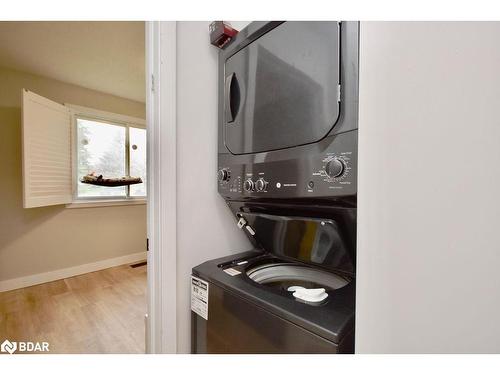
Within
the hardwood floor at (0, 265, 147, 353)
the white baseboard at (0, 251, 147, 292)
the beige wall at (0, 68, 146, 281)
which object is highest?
the beige wall at (0, 68, 146, 281)

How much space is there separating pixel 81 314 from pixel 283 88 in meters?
2.96

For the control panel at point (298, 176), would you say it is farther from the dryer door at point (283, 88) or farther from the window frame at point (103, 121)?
the window frame at point (103, 121)

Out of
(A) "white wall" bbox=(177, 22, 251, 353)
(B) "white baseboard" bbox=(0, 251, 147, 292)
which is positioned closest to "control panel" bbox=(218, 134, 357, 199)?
(A) "white wall" bbox=(177, 22, 251, 353)

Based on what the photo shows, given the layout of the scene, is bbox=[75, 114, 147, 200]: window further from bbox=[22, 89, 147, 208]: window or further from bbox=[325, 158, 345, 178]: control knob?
bbox=[325, 158, 345, 178]: control knob

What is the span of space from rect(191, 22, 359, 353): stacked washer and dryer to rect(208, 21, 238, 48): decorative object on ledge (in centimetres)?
5

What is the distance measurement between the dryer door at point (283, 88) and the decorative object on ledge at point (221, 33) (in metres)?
0.12

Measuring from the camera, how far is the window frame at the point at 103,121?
11.0 feet

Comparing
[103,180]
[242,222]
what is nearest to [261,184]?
[242,222]

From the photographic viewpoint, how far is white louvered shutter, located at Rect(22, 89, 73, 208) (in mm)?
2643

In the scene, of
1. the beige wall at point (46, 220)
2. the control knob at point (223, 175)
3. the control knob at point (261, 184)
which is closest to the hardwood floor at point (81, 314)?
the beige wall at point (46, 220)

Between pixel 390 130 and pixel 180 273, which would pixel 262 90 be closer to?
pixel 390 130

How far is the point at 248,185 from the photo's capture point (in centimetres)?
104

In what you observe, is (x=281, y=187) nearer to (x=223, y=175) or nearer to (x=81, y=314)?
(x=223, y=175)

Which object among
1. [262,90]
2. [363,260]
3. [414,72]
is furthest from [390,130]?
[262,90]
